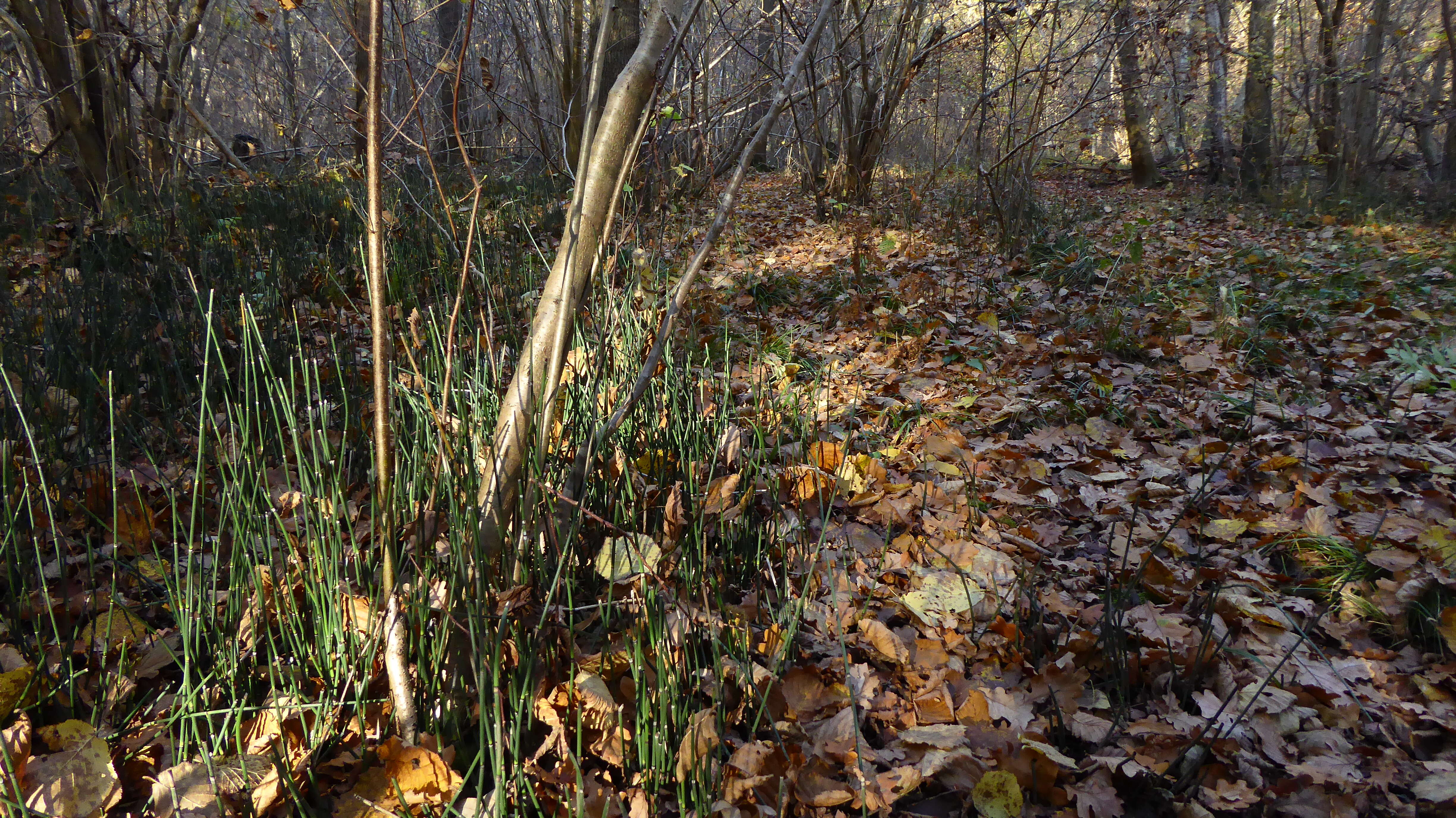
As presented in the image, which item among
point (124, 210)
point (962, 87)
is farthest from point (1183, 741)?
point (962, 87)

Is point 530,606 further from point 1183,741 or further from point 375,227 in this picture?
point 1183,741

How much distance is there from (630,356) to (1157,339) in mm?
2427

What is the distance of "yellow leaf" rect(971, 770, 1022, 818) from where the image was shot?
3.93 ft

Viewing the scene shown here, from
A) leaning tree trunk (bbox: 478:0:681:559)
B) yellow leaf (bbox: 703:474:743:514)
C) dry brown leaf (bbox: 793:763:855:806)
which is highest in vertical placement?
leaning tree trunk (bbox: 478:0:681:559)

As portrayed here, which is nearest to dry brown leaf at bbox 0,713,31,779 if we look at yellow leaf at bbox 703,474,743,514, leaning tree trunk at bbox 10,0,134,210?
yellow leaf at bbox 703,474,743,514

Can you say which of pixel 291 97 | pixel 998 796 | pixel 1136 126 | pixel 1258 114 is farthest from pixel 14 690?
pixel 1136 126

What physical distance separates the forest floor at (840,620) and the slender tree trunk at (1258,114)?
6108 mm

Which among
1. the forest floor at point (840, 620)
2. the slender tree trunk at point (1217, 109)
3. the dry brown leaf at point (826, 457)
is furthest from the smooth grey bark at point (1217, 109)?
the dry brown leaf at point (826, 457)

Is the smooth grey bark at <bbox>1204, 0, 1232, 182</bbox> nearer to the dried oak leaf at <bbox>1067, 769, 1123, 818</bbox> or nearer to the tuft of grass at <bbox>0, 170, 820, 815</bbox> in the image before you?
the tuft of grass at <bbox>0, 170, 820, 815</bbox>

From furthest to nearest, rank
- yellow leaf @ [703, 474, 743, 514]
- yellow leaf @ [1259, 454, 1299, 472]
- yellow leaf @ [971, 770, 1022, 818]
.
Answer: yellow leaf @ [1259, 454, 1299, 472] → yellow leaf @ [703, 474, 743, 514] → yellow leaf @ [971, 770, 1022, 818]

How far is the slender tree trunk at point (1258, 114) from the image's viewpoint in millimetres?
7707

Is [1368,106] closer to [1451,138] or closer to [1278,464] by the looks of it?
[1451,138]

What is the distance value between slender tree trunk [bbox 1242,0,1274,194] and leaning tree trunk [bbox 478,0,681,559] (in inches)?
327

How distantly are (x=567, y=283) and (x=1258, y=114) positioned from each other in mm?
9386
